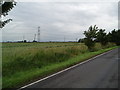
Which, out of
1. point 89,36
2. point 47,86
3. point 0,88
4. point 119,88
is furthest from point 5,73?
A: point 89,36

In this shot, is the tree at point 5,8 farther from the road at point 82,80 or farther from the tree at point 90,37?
the tree at point 90,37

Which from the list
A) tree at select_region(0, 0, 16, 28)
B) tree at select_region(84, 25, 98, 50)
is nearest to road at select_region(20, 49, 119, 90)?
tree at select_region(0, 0, 16, 28)

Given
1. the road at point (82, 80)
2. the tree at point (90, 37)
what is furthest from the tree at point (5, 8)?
the tree at point (90, 37)

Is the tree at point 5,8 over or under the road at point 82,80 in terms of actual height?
over

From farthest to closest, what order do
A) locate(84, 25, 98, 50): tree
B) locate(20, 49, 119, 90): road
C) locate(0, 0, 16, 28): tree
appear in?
locate(84, 25, 98, 50): tree → locate(0, 0, 16, 28): tree → locate(20, 49, 119, 90): road

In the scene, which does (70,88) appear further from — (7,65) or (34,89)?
(7,65)

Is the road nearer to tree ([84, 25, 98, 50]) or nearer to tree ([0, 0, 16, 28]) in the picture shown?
tree ([0, 0, 16, 28])

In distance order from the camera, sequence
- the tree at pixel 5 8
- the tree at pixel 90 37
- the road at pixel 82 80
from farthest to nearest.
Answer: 1. the tree at pixel 90 37
2. the tree at pixel 5 8
3. the road at pixel 82 80

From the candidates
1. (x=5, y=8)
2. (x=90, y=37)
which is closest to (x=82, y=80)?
(x=5, y=8)

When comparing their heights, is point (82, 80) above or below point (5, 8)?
below

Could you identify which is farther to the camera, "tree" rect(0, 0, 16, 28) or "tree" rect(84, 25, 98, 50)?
"tree" rect(84, 25, 98, 50)

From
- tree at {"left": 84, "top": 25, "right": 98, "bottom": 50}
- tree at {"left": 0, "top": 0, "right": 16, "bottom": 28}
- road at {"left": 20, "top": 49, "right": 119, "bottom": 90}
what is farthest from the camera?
tree at {"left": 84, "top": 25, "right": 98, "bottom": 50}

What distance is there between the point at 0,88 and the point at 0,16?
13.9ft

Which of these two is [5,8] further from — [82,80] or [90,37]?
[90,37]
